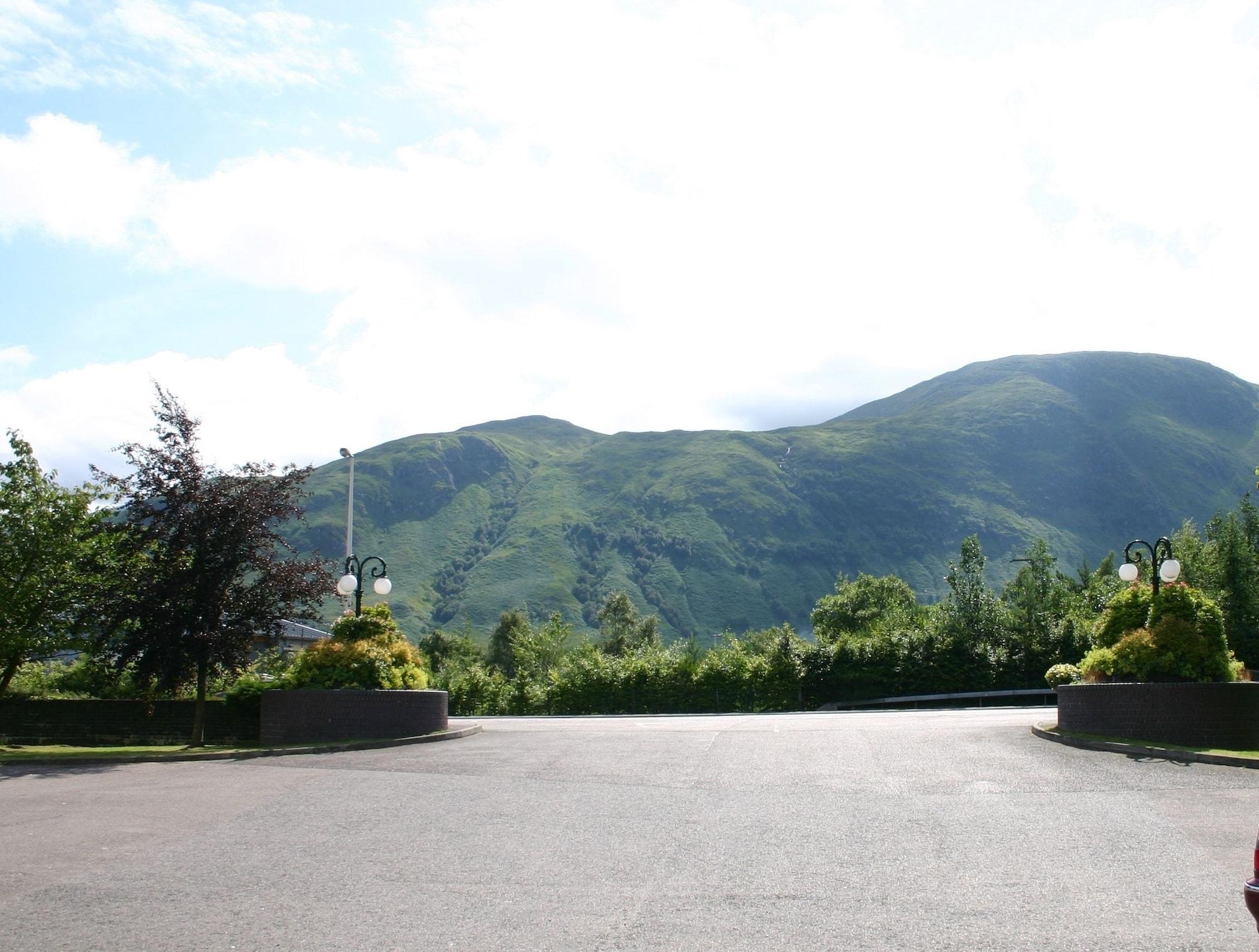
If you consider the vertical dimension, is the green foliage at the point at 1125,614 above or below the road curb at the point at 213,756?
above

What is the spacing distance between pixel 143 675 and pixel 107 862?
13.3m

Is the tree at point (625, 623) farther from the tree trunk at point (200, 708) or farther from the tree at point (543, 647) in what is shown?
the tree trunk at point (200, 708)

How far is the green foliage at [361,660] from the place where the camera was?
826 inches

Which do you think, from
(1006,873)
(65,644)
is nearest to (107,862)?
(1006,873)

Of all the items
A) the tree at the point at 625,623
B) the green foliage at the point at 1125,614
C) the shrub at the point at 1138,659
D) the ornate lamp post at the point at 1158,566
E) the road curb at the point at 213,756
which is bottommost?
the road curb at the point at 213,756

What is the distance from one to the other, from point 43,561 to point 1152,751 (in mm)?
20569

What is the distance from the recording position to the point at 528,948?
22.2ft

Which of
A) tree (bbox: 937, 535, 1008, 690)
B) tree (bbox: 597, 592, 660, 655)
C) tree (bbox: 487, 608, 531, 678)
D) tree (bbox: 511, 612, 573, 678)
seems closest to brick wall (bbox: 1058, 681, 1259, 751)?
tree (bbox: 937, 535, 1008, 690)

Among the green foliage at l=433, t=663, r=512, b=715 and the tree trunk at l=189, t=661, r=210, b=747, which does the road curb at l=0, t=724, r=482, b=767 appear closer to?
the tree trunk at l=189, t=661, r=210, b=747

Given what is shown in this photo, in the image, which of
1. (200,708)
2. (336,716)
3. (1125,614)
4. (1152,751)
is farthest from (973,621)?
(200,708)

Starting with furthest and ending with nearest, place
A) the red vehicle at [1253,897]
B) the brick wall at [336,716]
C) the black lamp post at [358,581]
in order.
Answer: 1. the black lamp post at [358,581]
2. the brick wall at [336,716]
3. the red vehicle at [1253,897]

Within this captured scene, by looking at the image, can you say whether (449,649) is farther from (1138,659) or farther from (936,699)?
(1138,659)

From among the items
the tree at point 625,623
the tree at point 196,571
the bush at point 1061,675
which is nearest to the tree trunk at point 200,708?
the tree at point 196,571

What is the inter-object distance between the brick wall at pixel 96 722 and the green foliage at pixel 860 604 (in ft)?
203
